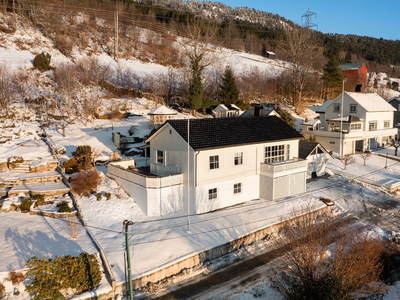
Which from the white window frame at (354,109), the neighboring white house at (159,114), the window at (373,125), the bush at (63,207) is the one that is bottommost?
the bush at (63,207)

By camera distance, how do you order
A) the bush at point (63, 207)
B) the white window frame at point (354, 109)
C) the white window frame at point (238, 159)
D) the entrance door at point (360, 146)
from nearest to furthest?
the bush at point (63, 207) < the white window frame at point (238, 159) < the entrance door at point (360, 146) < the white window frame at point (354, 109)

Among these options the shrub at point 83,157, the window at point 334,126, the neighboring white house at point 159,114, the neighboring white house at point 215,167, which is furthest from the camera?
the window at point 334,126

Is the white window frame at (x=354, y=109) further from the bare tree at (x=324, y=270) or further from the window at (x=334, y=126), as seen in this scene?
the bare tree at (x=324, y=270)

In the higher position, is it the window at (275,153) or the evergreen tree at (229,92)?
the evergreen tree at (229,92)

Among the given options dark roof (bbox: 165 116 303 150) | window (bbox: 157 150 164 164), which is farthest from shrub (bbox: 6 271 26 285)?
window (bbox: 157 150 164 164)

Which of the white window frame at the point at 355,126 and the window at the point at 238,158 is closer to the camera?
the window at the point at 238,158

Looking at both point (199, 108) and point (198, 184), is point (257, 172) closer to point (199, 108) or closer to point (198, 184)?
point (198, 184)

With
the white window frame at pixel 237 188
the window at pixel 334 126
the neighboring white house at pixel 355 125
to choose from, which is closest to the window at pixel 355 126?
the neighboring white house at pixel 355 125
